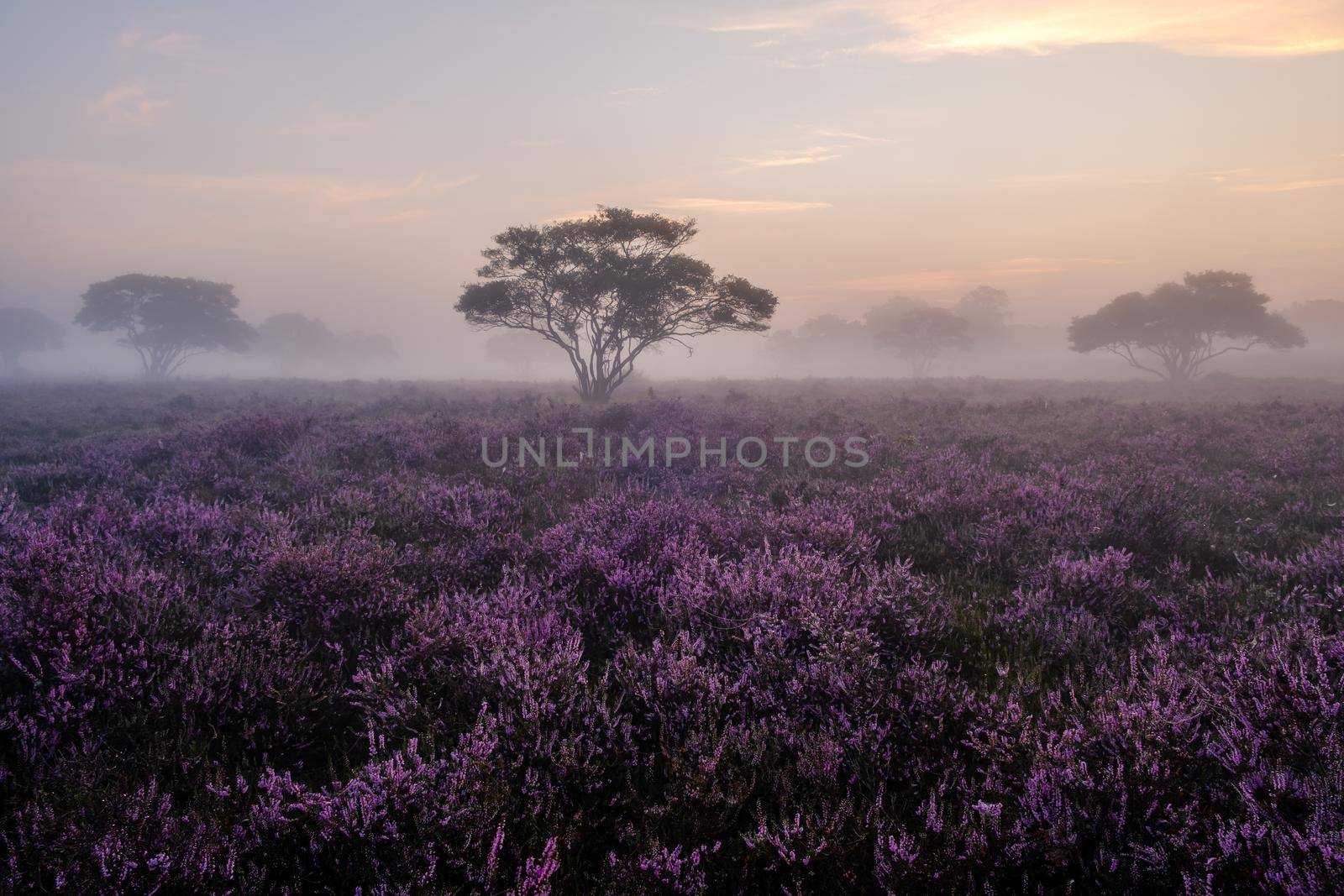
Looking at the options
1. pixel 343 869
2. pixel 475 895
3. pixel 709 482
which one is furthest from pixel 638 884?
pixel 709 482

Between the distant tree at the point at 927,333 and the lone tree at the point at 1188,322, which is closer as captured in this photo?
the lone tree at the point at 1188,322

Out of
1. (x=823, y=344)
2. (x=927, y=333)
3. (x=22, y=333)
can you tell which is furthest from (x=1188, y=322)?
(x=22, y=333)

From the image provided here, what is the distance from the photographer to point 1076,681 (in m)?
2.79

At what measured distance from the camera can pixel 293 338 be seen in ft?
311

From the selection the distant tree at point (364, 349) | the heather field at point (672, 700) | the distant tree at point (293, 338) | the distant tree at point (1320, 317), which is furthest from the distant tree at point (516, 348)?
the distant tree at point (1320, 317)

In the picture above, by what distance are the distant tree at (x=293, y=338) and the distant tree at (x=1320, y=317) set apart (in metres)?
153

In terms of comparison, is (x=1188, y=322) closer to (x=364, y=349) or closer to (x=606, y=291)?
(x=606, y=291)

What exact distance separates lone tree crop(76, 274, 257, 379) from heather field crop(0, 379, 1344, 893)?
62.2m

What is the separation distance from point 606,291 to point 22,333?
10338cm

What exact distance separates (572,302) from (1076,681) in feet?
77.3

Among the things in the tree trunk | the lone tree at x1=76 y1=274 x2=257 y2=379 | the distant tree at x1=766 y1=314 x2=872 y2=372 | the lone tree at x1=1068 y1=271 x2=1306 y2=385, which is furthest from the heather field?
the distant tree at x1=766 y1=314 x2=872 y2=372

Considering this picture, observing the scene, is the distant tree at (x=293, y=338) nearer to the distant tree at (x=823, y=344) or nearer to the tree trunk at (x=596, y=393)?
the distant tree at (x=823, y=344)

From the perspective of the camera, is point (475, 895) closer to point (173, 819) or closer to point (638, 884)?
point (638, 884)

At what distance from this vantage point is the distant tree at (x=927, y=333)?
63.1 metres
